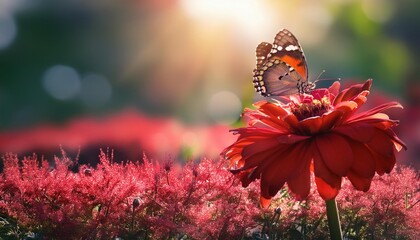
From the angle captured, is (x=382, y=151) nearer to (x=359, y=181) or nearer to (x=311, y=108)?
(x=359, y=181)

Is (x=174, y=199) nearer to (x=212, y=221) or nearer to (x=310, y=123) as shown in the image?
(x=212, y=221)

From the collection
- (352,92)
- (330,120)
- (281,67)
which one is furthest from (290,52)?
(330,120)

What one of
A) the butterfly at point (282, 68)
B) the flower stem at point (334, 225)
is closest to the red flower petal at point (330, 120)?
the flower stem at point (334, 225)

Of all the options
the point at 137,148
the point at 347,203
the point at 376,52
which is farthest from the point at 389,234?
the point at 376,52

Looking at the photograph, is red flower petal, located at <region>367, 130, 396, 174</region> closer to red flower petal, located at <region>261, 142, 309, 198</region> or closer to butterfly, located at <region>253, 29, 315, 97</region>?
red flower petal, located at <region>261, 142, 309, 198</region>

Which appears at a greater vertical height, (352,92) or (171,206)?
(352,92)

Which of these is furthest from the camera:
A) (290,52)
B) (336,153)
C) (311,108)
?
(290,52)
